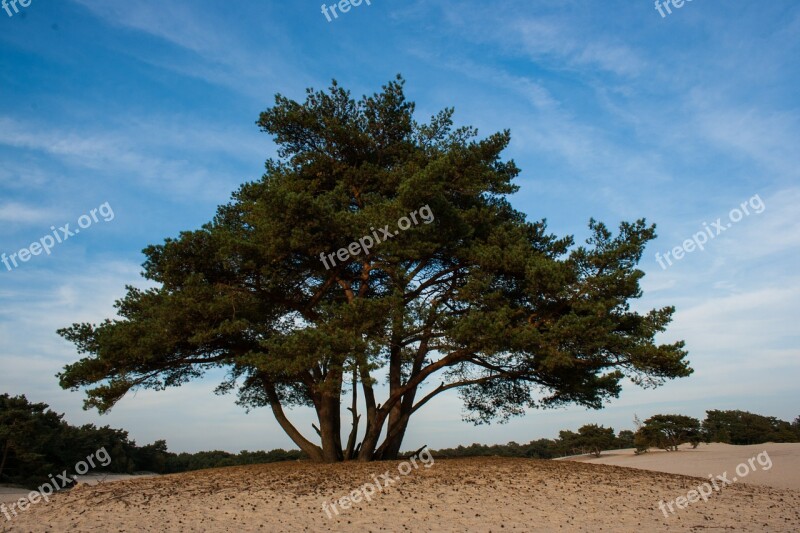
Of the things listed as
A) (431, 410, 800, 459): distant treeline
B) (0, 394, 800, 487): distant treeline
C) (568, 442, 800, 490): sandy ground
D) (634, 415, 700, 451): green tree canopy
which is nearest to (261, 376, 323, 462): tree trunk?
(0, 394, 800, 487): distant treeline

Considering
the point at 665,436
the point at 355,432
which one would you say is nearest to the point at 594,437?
the point at 665,436

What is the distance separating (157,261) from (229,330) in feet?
9.67

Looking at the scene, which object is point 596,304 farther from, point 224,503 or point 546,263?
point 224,503

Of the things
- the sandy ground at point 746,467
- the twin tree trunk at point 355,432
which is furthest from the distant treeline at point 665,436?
the twin tree trunk at point 355,432

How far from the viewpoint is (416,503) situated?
33.8 ft

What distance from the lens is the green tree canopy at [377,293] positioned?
12.8 metres

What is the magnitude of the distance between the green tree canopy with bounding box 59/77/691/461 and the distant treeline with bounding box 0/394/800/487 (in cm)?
903

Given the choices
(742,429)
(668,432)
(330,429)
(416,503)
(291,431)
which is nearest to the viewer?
(416,503)

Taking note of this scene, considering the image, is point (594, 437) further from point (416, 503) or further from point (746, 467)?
point (416, 503)

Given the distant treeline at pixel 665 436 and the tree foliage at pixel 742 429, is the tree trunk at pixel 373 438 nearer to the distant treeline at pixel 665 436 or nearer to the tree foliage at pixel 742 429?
the distant treeline at pixel 665 436

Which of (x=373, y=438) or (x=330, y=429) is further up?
(x=330, y=429)

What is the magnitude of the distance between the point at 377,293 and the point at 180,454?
95.2 ft

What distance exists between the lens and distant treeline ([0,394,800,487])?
2148 centimetres

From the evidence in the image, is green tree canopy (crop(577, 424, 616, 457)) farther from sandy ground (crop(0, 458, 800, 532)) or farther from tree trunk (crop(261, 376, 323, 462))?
tree trunk (crop(261, 376, 323, 462))
